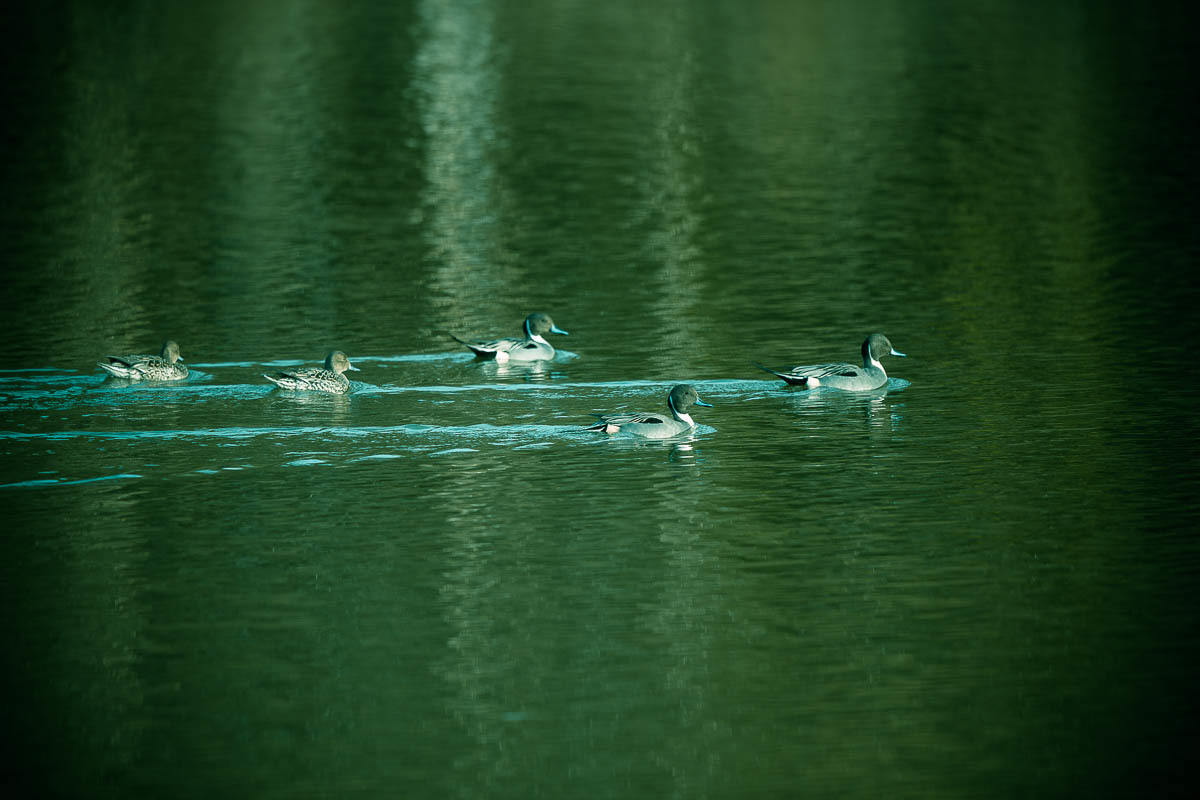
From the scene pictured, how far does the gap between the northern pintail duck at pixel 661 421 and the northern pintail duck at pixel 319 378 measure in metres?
3.78

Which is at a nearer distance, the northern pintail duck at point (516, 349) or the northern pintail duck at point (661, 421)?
the northern pintail duck at point (661, 421)

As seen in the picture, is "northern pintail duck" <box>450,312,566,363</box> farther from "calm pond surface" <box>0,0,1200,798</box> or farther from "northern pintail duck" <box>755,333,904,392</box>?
"northern pintail duck" <box>755,333,904,392</box>

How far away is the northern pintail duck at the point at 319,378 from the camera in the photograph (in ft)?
75.8

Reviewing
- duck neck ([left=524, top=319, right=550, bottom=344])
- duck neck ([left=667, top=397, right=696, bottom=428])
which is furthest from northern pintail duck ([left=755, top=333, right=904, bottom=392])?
duck neck ([left=524, top=319, right=550, bottom=344])

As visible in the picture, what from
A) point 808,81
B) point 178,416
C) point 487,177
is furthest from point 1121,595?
point 808,81

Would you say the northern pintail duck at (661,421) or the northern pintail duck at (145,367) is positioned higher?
the northern pintail duck at (145,367)

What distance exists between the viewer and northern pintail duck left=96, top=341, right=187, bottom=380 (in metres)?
23.7

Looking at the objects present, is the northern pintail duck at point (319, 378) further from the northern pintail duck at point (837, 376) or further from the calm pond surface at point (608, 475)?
the northern pintail duck at point (837, 376)

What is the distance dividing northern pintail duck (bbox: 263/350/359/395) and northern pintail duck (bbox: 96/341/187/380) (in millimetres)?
1363

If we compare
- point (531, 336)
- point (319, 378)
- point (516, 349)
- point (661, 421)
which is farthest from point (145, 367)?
point (661, 421)

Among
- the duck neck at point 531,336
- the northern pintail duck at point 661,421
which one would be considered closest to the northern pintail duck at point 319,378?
the duck neck at point 531,336

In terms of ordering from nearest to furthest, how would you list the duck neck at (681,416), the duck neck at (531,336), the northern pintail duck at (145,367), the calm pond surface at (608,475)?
the calm pond surface at (608,475), the duck neck at (681,416), the northern pintail duck at (145,367), the duck neck at (531,336)

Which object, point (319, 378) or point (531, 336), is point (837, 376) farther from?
point (319, 378)

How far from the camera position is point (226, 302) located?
3089 cm
